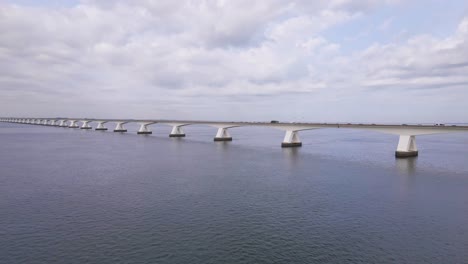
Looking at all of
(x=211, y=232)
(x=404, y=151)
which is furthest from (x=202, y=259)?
(x=404, y=151)

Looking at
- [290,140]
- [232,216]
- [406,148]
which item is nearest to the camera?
[232,216]

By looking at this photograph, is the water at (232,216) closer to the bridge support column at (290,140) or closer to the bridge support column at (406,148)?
the bridge support column at (406,148)

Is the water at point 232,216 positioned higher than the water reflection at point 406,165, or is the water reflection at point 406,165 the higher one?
the water reflection at point 406,165

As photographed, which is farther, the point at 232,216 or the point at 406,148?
the point at 406,148

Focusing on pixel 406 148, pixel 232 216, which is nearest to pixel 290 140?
pixel 406 148

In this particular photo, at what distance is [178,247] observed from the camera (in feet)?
58.2

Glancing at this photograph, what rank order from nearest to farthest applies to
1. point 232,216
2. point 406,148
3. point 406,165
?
point 232,216, point 406,165, point 406,148

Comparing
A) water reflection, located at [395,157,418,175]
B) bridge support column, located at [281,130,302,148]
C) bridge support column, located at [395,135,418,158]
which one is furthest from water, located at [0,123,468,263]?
bridge support column, located at [281,130,302,148]

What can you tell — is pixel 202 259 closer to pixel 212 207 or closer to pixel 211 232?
pixel 211 232

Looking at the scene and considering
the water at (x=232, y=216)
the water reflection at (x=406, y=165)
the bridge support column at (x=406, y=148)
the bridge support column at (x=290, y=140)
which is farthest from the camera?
the bridge support column at (x=290, y=140)

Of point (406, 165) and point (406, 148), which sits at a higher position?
point (406, 148)

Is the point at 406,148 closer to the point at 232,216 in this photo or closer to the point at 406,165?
the point at 406,165

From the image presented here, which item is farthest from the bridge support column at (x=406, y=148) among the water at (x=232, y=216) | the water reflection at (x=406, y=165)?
the water at (x=232, y=216)

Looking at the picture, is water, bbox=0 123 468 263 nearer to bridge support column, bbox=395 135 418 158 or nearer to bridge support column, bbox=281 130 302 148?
bridge support column, bbox=395 135 418 158
